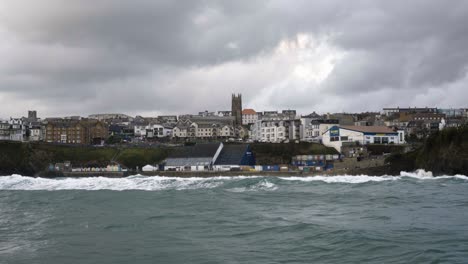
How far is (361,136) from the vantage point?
84.8 meters

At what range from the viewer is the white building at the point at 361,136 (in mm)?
84794

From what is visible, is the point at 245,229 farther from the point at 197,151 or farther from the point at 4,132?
the point at 4,132

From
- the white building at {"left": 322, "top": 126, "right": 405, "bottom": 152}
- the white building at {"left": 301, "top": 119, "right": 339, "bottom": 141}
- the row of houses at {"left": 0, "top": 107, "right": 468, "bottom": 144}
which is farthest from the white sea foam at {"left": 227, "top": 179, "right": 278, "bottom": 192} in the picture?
the white building at {"left": 301, "top": 119, "right": 339, "bottom": 141}

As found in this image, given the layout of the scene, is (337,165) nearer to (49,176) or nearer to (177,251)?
(49,176)

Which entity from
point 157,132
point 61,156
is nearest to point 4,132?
point 157,132

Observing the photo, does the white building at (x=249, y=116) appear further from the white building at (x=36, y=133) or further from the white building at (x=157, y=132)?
the white building at (x=36, y=133)

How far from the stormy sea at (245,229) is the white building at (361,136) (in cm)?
4870

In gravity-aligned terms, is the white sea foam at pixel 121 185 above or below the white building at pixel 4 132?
below

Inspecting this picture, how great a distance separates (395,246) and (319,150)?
67.7 m

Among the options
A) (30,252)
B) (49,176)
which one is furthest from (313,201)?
(49,176)

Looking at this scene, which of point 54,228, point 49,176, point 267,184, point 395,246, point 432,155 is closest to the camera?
point 395,246

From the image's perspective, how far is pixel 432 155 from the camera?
60.1 m

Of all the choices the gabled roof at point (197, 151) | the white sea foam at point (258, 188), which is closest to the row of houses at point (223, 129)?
the gabled roof at point (197, 151)

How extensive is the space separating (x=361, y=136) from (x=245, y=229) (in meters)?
66.2
